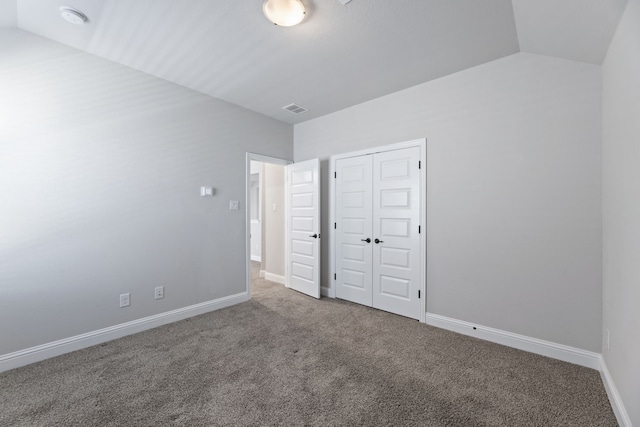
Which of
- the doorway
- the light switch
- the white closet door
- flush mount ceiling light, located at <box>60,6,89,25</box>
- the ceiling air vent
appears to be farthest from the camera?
the doorway

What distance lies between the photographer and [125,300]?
2781 mm

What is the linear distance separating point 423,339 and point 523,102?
2.47 m

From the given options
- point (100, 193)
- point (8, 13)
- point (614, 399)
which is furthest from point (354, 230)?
point (8, 13)

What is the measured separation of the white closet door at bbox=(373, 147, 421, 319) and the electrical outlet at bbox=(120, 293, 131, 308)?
285 centimetres

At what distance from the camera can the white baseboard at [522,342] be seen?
2205 mm

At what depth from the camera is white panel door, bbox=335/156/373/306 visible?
361 cm

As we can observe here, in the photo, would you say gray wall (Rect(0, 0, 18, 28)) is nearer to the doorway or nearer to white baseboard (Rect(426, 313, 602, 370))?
the doorway

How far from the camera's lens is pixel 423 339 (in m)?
2.68

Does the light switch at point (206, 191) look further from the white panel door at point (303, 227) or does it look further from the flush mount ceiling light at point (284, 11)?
the flush mount ceiling light at point (284, 11)

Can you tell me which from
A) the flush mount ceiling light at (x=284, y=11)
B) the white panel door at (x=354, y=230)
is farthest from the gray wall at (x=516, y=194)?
the flush mount ceiling light at (x=284, y=11)

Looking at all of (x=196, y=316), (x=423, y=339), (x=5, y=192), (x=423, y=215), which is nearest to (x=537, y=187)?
(x=423, y=215)

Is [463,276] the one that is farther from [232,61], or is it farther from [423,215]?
[232,61]

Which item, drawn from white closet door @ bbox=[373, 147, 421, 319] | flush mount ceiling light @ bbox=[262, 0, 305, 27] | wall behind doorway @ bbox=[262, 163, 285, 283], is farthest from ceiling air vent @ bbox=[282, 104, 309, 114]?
flush mount ceiling light @ bbox=[262, 0, 305, 27]

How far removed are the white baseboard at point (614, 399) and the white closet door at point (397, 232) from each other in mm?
1505
